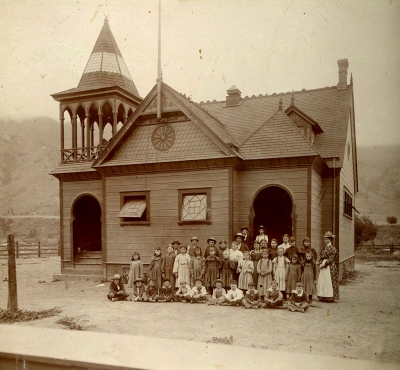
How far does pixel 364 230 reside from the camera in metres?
25.0

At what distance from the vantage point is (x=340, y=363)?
5.99 m

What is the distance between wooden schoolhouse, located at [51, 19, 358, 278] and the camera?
13.5m

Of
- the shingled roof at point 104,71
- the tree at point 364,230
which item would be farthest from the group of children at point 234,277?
the tree at point 364,230

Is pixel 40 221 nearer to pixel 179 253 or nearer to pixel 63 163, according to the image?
pixel 63 163

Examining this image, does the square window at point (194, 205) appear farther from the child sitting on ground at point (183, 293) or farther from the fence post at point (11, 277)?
the fence post at point (11, 277)

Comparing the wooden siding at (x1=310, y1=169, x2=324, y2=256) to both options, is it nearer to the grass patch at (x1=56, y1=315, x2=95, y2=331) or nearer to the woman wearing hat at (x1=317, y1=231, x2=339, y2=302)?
the woman wearing hat at (x1=317, y1=231, x2=339, y2=302)

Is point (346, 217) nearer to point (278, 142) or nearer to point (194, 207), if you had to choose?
point (278, 142)

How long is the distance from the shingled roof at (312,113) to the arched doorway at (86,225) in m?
6.80

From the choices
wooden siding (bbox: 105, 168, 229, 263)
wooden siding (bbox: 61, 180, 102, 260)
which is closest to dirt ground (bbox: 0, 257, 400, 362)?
wooden siding (bbox: 105, 168, 229, 263)

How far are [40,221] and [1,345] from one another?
1523 inches

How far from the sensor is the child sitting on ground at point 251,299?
406 inches

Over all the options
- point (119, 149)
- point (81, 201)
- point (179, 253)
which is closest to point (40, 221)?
point (81, 201)

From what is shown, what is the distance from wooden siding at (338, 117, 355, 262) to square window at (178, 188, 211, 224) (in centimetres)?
558

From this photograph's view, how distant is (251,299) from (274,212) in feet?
24.2
